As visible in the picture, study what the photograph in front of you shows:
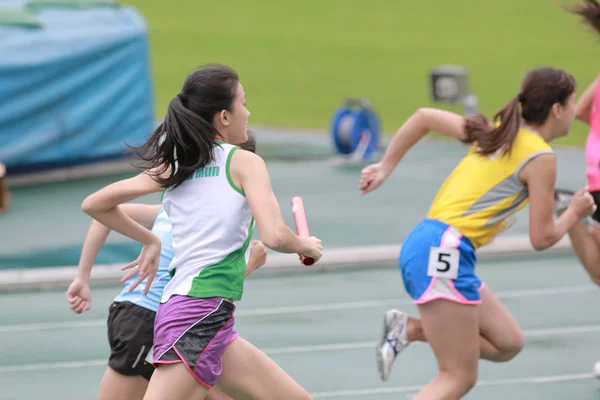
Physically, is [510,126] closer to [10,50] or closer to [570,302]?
[570,302]

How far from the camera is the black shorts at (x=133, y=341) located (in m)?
4.66

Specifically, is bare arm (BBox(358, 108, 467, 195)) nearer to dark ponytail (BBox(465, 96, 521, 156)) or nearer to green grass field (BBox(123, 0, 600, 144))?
dark ponytail (BBox(465, 96, 521, 156))

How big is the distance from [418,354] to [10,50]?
8559 mm

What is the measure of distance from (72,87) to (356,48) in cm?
1382

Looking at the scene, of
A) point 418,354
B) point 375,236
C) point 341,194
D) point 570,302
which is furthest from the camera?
point 341,194

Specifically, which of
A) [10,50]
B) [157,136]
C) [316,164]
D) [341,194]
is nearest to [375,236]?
[341,194]

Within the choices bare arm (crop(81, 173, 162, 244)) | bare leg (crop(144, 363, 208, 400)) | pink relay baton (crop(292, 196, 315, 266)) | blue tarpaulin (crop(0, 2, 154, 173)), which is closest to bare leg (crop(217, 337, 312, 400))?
bare leg (crop(144, 363, 208, 400))

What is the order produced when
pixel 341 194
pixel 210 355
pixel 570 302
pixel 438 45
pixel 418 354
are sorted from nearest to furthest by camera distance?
pixel 210 355 → pixel 418 354 → pixel 570 302 → pixel 341 194 → pixel 438 45

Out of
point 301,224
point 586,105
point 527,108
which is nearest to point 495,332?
point 527,108

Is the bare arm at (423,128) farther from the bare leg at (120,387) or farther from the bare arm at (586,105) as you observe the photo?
the bare leg at (120,387)

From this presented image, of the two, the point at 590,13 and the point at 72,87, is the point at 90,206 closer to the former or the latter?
the point at 590,13

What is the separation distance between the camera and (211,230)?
13.5ft

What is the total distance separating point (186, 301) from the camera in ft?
13.5

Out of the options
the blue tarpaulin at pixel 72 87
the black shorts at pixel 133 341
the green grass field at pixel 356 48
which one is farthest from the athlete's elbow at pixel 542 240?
the green grass field at pixel 356 48
